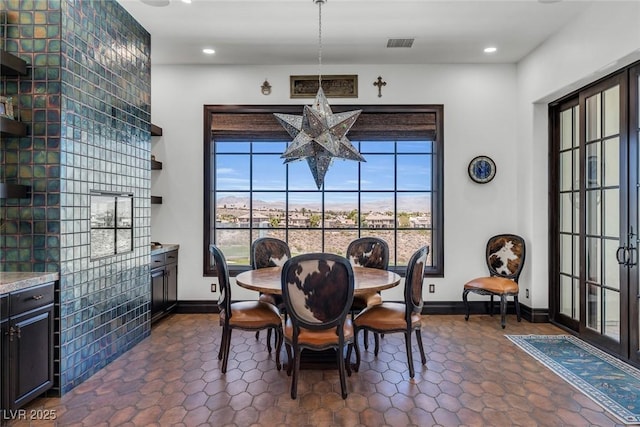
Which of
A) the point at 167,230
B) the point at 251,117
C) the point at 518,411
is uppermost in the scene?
the point at 251,117

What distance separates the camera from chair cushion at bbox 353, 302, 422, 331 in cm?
283

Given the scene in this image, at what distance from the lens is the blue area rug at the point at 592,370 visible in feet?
7.97

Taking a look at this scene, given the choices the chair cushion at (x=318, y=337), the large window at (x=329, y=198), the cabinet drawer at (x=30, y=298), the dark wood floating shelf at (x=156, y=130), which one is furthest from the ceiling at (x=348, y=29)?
the chair cushion at (x=318, y=337)

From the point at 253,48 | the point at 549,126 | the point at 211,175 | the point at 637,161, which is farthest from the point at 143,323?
the point at 549,126

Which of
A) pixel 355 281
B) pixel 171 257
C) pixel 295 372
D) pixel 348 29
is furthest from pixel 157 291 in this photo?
pixel 348 29

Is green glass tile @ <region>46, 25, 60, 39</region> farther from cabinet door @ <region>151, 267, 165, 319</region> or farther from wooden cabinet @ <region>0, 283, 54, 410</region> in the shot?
cabinet door @ <region>151, 267, 165, 319</region>

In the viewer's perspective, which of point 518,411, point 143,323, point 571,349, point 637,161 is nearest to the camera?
point 518,411

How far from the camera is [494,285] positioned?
407 centimetres

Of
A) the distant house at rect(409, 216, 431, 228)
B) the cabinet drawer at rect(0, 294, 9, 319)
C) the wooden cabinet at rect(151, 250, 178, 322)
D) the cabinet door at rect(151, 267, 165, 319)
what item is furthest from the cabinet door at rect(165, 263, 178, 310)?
the distant house at rect(409, 216, 431, 228)

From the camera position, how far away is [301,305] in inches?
98.5

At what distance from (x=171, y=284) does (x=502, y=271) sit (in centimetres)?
418

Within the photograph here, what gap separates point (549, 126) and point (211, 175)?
427cm

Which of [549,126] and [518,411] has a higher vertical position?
[549,126]

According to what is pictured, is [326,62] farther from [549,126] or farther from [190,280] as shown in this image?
[190,280]
